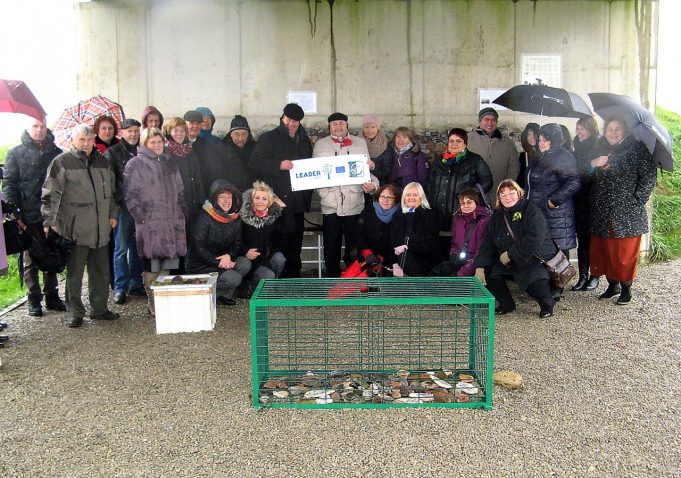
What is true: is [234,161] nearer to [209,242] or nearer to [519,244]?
[209,242]

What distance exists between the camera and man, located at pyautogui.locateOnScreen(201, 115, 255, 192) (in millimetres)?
7090

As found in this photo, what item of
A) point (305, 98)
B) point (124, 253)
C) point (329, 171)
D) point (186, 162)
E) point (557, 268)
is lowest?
point (557, 268)

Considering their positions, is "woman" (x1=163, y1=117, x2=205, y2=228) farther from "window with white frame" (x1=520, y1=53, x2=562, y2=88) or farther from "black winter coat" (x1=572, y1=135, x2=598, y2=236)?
"window with white frame" (x1=520, y1=53, x2=562, y2=88)

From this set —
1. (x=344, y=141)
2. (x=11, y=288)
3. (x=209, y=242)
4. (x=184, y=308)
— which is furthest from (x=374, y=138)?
(x=11, y=288)

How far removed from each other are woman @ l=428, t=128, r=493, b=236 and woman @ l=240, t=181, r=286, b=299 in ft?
5.58

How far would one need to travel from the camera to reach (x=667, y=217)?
9.94 metres

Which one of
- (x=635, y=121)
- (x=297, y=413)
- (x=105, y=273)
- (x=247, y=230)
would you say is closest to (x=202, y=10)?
(x=247, y=230)

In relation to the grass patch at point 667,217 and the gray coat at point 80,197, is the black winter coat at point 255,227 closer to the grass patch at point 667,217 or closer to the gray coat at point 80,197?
the gray coat at point 80,197

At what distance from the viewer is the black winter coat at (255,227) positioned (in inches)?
267

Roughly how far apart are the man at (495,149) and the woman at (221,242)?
2.97m

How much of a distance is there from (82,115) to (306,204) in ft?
8.60

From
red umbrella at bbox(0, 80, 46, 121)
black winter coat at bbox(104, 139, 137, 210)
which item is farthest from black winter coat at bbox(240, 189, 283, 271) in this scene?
red umbrella at bbox(0, 80, 46, 121)

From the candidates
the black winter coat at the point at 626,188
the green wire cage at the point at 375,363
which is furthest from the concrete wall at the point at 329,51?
the green wire cage at the point at 375,363

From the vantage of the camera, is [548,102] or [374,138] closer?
[548,102]
